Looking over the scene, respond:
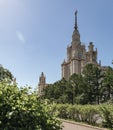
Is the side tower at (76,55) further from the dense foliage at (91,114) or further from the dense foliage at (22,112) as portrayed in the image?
the dense foliage at (22,112)

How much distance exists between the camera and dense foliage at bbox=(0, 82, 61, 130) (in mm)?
5695

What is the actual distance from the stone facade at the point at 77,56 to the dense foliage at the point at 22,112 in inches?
4050

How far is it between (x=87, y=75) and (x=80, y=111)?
1023 inches

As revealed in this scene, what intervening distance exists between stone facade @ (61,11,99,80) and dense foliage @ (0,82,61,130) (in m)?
103

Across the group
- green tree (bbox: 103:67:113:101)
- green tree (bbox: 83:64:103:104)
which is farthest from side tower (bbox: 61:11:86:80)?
green tree (bbox: 103:67:113:101)

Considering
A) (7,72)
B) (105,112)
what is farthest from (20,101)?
(7,72)

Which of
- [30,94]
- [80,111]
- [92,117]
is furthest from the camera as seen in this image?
[80,111]

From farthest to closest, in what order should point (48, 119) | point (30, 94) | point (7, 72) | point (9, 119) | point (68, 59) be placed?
point (68, 59)
point (7, 72)
point (30, 94)
point (48, 119)
point (9, 119)

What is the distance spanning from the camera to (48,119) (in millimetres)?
6242

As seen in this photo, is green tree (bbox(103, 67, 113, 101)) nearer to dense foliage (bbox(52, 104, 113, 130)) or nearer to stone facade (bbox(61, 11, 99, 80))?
dense foliage (bbox(52, 104, 113, 130))

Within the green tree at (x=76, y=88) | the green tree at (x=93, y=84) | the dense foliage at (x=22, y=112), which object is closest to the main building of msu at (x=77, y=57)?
the green tree at (x=76, y=88)

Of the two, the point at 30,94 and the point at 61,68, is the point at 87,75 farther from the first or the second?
A: the point at 61,68

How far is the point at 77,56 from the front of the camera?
113 m

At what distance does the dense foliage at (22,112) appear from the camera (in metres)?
5.70
